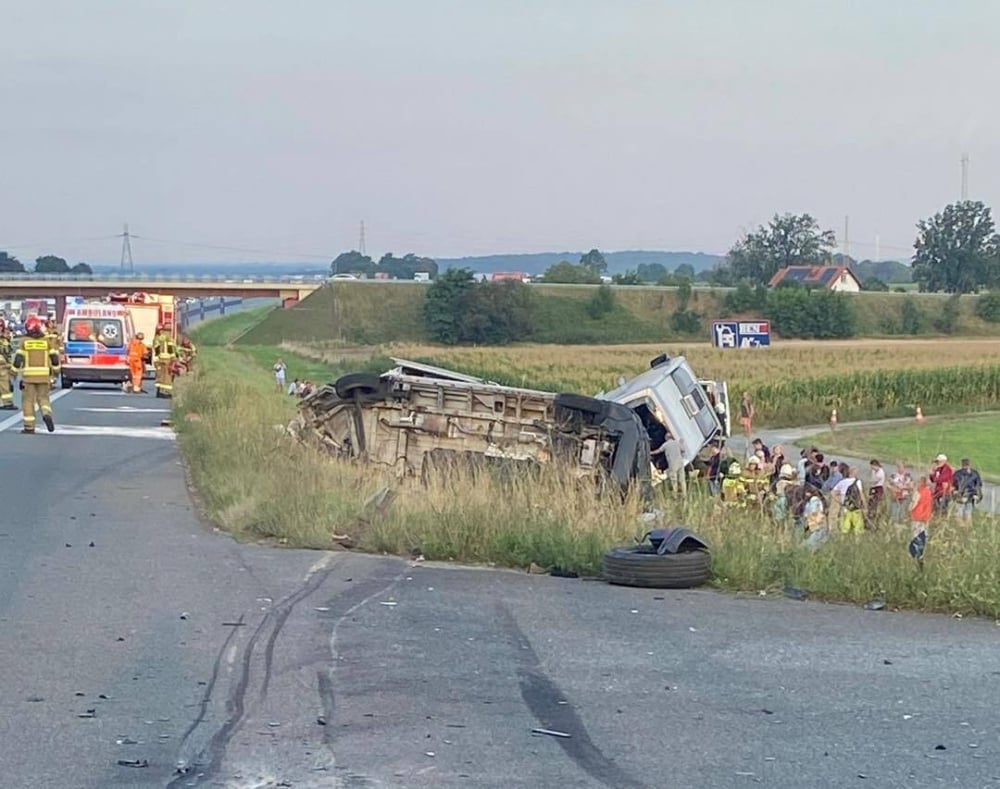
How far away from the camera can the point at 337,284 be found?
4688 inches

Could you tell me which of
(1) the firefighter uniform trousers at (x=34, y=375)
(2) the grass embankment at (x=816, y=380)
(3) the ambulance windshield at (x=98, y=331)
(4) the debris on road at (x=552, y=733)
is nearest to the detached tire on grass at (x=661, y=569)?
(4) the debris on road at (x=552, y=733)

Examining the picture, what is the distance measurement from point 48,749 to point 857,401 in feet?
157

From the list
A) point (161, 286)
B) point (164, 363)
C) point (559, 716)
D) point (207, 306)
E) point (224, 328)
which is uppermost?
point (161, 286)

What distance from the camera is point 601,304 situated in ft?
375

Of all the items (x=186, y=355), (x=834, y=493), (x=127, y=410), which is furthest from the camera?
(x=186, y=355)

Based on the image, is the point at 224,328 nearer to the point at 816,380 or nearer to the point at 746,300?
the point at 746,300

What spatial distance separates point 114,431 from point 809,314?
90.0 m

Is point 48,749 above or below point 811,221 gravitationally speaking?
below

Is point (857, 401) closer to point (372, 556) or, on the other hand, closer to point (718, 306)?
point (372, 556)

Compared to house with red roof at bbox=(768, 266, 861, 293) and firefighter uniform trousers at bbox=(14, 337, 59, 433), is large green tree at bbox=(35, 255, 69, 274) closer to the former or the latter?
house with red roof at bbox=(768, 266, 861, 293)

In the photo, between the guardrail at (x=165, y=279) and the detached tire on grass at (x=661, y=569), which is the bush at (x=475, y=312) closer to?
the guardrail at (x=165, y=279)

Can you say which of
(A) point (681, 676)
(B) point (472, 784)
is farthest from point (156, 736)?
(A) point (681, 676)

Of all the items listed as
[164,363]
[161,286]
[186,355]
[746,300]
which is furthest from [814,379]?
[161,286]

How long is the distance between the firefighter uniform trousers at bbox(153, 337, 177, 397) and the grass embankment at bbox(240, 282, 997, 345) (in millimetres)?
67797
